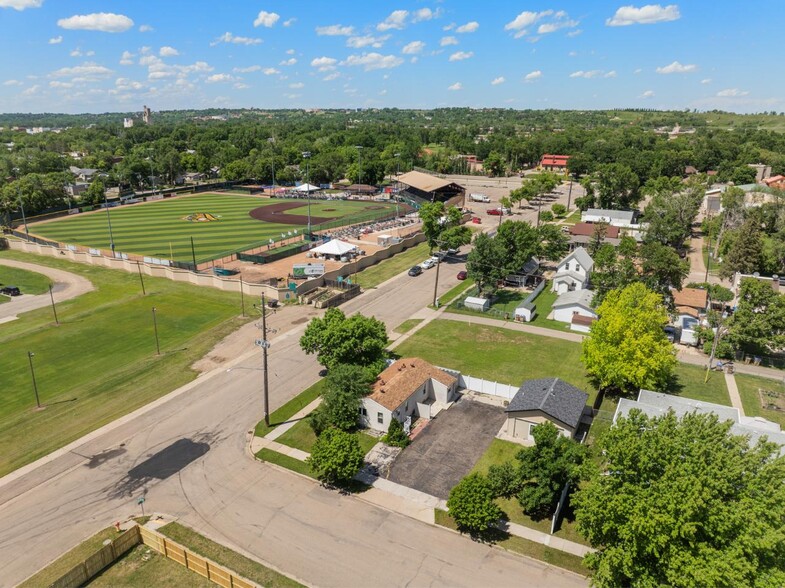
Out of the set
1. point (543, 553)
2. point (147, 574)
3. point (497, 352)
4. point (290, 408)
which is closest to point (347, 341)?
point (290, 408)

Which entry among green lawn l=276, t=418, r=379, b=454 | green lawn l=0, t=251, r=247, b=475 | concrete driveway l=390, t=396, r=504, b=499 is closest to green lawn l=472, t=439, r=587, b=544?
concrete driveway l=390, t=396, r=504, b=499

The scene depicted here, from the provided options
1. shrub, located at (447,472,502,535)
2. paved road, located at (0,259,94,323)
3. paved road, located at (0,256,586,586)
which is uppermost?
shrub, located at (447,472,502,535)

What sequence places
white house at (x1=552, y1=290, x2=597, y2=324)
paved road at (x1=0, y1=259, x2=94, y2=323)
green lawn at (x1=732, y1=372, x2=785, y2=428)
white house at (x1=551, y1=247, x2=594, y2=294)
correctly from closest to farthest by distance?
1. green lawn at (x1=732, y1=372, x2=785, y2=428)
2. white house at (x1=552, y1=290, x2=597, y2=324)
3. paved road at (x1=0, y1=259, x2=94, y2=323)
4. white house at (x1=551, y1=247, x2=594, y2=294)

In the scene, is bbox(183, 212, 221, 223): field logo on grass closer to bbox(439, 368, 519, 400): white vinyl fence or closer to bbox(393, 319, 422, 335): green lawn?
bbox(393, 319, 422, 335): green lawn

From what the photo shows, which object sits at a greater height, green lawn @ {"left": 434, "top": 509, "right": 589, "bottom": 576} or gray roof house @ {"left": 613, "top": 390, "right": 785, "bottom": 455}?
gray roof house @ {"left": 613, "top": 390, "right": 785, "bottom": 455}

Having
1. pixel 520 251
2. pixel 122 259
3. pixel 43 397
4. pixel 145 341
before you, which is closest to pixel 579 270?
pixel 520 251

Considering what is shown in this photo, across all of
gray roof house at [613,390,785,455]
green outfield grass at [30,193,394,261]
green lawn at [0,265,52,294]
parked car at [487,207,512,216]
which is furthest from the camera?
parked car at [487,207,512,216]
